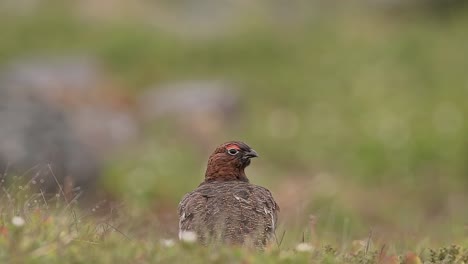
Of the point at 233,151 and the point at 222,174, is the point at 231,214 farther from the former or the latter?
the point at 233,151

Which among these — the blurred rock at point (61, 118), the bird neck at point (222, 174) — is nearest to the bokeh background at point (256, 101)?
the blurred rock at point (61, 118)

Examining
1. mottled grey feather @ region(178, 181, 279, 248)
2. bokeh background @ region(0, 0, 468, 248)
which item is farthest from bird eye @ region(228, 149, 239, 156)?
bokeh background @ region(0, 0, 468, 248)

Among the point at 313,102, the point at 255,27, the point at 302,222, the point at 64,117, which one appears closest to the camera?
the point at 302,222

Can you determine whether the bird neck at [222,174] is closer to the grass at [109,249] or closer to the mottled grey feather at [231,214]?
the mottled grey feather at [231,214]

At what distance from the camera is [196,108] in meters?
20.7

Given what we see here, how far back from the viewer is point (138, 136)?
781 inches

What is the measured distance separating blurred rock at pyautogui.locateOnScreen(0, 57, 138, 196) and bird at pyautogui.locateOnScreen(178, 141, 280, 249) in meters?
1.58

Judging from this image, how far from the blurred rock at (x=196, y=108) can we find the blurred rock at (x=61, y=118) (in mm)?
554

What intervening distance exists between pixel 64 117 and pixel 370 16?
11.5m

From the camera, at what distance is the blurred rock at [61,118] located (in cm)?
1484

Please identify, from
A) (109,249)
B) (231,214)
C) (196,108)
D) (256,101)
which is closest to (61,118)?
(196,108)

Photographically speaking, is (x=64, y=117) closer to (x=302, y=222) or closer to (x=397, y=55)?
(x=302, y=222)

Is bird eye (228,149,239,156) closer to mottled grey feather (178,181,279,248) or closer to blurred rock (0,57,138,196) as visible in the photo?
mottled grey feather (178,181,279,248)

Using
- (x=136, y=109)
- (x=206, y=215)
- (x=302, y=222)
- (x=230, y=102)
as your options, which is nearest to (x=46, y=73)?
(x=136, y=109)
